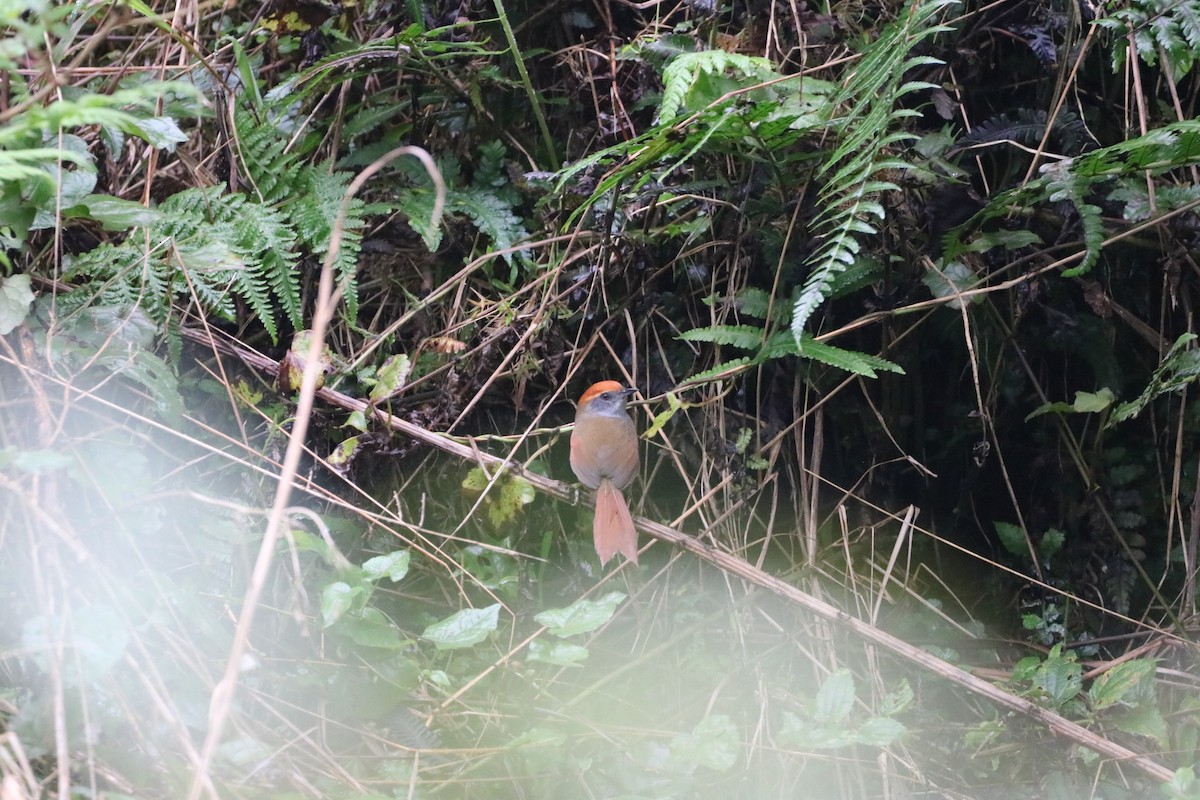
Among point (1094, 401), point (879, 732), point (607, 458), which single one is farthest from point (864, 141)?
point (879, 732)

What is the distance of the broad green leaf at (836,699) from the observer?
234 cm

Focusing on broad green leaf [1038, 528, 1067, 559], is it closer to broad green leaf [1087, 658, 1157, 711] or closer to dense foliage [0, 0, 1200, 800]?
dense foliage [0, 0, 1200, 800]

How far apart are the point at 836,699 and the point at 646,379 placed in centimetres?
129

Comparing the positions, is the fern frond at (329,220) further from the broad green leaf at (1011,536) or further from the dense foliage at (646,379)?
the broad green leaf at (1011,536)

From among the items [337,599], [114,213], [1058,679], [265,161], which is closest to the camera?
[337,599]

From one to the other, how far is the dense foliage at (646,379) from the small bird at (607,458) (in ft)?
0.38

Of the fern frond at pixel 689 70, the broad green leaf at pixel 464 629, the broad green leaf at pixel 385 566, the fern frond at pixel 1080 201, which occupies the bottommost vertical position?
the broad green leaf at pixel 464 629

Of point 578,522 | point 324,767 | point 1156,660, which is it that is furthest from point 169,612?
point 1156,660

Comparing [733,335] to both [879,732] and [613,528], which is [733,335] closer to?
[613,528]

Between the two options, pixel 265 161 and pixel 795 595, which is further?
pixel 265 161

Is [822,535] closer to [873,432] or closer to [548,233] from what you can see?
[873,432]

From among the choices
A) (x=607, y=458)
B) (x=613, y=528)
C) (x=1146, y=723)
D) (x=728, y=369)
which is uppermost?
(x=728, y=369)

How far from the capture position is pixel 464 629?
2.32 meters

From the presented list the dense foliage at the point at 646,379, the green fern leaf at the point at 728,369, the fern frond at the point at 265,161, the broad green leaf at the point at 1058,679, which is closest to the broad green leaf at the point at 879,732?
the dense foliage at the point at 646,379
